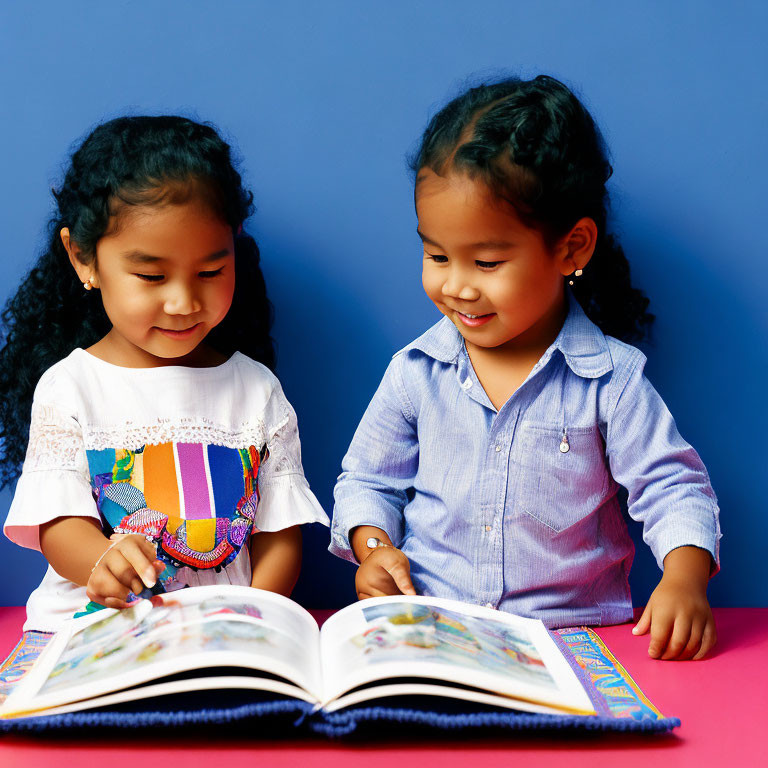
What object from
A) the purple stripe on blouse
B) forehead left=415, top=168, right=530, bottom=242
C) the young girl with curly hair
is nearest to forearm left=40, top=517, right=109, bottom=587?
the young girl with curly hair

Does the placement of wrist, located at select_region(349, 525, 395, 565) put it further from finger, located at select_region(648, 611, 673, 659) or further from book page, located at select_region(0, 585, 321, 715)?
finger, located at select_region(648, 611, 673, 659)

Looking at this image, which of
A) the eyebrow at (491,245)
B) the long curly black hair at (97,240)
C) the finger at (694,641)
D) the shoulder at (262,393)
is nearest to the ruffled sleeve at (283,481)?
the shoulder at (262,393)

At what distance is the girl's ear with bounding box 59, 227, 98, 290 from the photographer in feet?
3.80

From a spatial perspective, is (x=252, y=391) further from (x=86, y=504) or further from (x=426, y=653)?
(x=426, y=653)

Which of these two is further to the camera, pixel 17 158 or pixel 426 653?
pixel 17 158

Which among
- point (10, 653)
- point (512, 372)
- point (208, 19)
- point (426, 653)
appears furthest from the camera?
point (208, 19)

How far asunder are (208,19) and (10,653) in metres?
0.90

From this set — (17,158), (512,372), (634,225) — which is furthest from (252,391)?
(634,225)

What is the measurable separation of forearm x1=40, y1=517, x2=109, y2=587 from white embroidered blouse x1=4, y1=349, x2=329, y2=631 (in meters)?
0.02

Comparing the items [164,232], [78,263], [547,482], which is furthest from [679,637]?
→ [78,263]

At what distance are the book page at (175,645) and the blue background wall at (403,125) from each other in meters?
0.56

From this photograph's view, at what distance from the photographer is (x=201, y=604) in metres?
0.89

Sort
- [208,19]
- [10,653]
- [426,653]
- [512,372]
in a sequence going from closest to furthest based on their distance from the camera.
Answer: [426,653], [10,653], [512,372], [208,19]

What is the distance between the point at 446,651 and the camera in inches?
31.9
